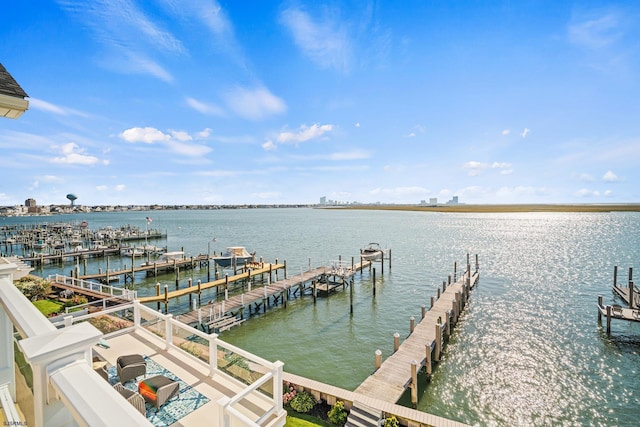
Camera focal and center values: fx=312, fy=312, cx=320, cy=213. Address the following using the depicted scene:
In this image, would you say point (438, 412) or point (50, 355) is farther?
point (438, 412)

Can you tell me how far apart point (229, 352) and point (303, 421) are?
4869 millimetres

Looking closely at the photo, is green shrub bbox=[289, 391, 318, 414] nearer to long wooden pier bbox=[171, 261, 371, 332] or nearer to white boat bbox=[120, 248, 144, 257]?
long wooden pier bbox=[171, 261, 371, 332]

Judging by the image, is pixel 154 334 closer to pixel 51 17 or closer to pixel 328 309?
pixel 51 17

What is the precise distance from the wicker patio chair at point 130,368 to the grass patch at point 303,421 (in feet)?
15.8

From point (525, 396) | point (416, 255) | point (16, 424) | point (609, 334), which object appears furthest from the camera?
point (416, 255)

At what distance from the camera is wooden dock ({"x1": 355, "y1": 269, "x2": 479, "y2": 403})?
40.0 feet

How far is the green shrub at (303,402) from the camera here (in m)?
10.8

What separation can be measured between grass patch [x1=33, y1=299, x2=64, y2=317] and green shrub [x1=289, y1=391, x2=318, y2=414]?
15.3m

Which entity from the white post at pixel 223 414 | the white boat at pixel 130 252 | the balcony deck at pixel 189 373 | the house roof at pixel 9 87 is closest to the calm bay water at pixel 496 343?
the balcony deck at pixel 189 373

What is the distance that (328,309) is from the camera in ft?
80.9

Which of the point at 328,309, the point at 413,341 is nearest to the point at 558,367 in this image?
the point at 413,341

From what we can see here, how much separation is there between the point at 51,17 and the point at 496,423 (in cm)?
1994

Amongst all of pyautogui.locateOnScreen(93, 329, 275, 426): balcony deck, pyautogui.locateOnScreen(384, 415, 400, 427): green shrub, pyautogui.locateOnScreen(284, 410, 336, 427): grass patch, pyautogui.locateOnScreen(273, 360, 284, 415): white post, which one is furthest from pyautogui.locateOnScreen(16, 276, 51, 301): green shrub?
pyautogui.locateOnScreen(384, 415, 400, 427): green shrub

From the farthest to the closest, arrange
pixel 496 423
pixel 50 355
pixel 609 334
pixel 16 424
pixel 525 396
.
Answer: pixel 609 334 < pixel 525 396 < pixel 496 423 < pixel 16 424 < pixel 50 355
